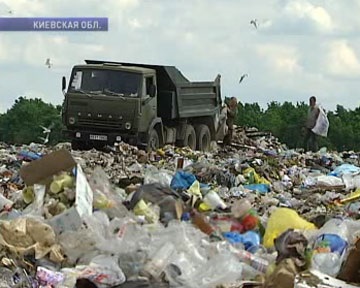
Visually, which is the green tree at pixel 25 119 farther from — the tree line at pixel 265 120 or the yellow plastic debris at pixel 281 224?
the yellow plastic debris at pixel 281 224

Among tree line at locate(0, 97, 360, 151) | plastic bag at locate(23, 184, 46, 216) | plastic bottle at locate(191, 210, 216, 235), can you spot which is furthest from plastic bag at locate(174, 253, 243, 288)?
tree line at locate(0, 97, 360, 151)

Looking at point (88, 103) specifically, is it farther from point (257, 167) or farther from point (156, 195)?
point (156, 195)

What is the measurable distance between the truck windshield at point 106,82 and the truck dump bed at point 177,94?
1.23 m

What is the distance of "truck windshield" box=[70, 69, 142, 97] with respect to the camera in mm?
17016

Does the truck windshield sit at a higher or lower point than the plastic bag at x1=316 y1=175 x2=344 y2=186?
higher

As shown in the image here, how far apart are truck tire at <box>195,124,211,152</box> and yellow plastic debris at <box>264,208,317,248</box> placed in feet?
48.9

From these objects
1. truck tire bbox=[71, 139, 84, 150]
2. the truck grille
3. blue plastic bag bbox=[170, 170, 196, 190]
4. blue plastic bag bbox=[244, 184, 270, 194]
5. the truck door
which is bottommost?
blue plastic bag bbox=[244, 184, 270, 194]

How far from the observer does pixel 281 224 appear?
6.61 metres

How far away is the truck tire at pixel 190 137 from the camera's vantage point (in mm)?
20781

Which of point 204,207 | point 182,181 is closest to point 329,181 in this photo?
point 182,181

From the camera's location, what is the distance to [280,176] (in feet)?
39.1

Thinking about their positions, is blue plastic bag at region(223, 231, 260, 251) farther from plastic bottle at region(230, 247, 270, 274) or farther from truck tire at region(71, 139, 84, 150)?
truck tire at region(71, 139, 84, 150)

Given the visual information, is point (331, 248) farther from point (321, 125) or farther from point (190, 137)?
point (190, 137)

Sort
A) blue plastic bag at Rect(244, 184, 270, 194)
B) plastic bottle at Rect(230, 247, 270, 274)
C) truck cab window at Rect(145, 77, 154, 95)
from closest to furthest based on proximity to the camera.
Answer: plastic bottle at Rect(230, 247, 270, 274) → blue plastic bag at Rect(244, 184, 270, 194) → truck cab window at Rect(145, 77, 154, 95)
